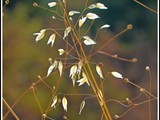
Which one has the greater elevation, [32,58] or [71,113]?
[32,58]

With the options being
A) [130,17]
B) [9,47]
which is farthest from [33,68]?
[130,17]

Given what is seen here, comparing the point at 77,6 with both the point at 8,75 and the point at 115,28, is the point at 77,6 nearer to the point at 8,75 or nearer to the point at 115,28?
the point at 115,28

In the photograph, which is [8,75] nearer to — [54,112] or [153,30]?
[54,112]

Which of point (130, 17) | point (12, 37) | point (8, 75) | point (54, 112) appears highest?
point (130, 17)

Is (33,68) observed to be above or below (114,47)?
below

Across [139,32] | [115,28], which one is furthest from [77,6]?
[139,32]

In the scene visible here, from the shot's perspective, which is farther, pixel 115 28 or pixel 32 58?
pixel 32 58
